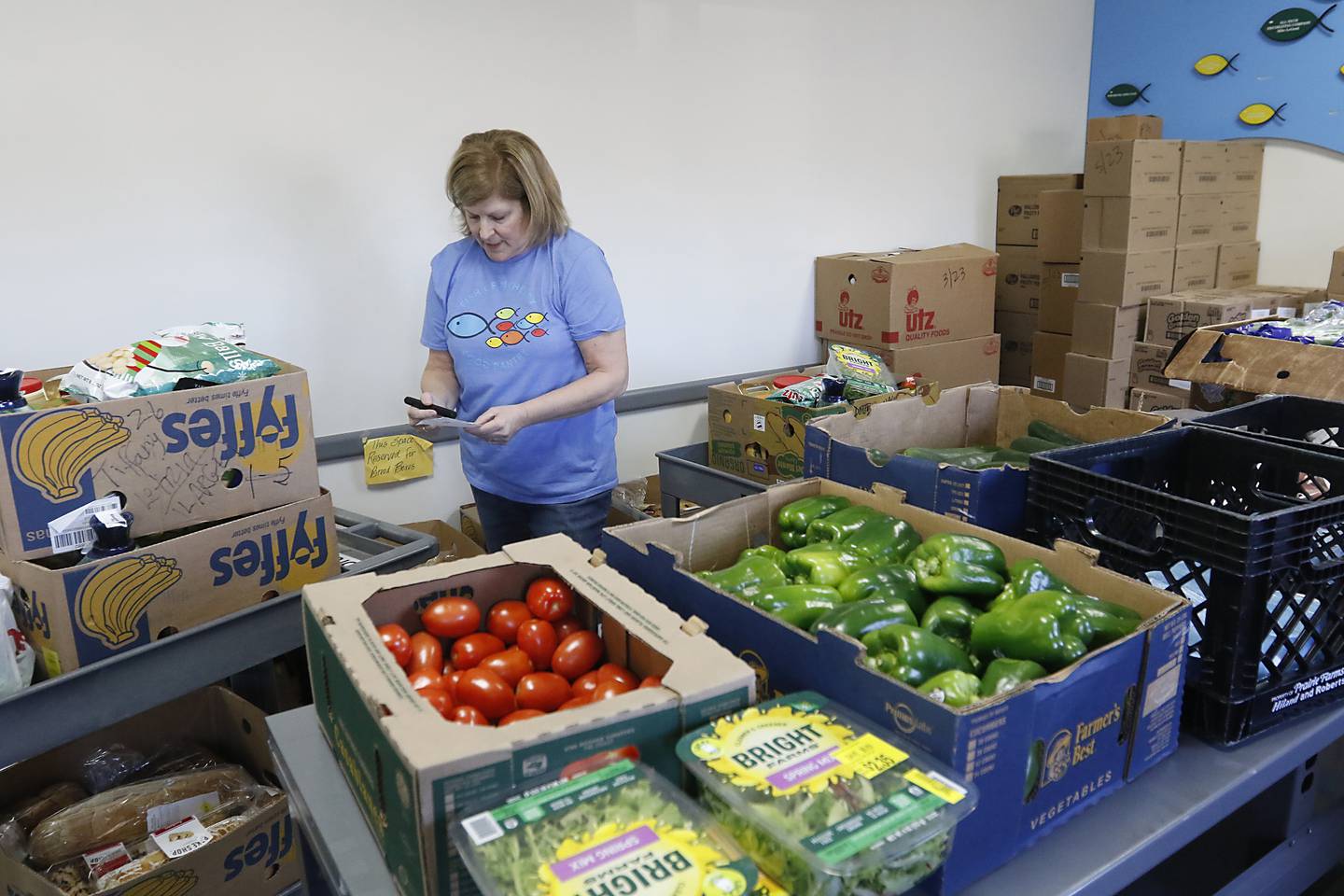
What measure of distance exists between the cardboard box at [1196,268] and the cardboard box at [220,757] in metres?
3.73

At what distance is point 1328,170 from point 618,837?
4356mm

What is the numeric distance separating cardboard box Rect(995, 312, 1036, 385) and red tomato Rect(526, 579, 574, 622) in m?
3.49

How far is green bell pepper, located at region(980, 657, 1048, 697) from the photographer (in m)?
1.09

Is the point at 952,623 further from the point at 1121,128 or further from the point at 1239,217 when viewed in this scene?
the point at 1239,217

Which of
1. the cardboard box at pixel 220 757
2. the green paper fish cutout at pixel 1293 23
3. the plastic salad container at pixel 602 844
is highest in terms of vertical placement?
the green paper fish cutout at pixel 1293 23

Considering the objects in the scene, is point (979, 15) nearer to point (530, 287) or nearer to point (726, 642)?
point (530, 287)

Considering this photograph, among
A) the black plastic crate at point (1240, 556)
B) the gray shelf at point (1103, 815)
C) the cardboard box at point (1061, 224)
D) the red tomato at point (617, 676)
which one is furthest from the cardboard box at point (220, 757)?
the cardboard box at point (1061, 224)

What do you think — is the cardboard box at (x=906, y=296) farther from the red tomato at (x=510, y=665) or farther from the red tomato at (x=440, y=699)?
the red tomato at (x=440, y=699)

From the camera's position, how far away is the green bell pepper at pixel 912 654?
3.63 ft

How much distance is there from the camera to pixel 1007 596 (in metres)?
1.26

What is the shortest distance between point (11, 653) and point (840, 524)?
1.41 m

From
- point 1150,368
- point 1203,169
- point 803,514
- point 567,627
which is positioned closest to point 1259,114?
point 1203,169

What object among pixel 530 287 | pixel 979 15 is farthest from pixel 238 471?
pixel 979 15

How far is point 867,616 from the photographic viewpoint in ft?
3.96
